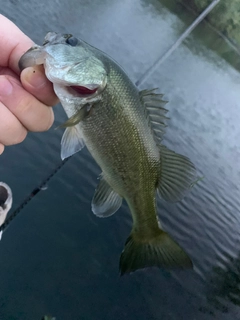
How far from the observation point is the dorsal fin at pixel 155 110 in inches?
78.5

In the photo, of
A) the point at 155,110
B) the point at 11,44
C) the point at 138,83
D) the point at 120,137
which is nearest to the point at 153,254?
the point at 120,137

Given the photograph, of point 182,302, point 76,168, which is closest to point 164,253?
point 182,302

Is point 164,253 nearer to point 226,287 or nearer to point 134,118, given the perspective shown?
point 134,118

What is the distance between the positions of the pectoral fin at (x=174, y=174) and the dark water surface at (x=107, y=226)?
3.99 m

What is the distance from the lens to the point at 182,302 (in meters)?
6.51

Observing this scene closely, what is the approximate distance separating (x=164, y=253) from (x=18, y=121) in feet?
4.03

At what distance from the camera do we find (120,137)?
1977 mm

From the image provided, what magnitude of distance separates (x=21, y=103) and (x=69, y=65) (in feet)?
1.02

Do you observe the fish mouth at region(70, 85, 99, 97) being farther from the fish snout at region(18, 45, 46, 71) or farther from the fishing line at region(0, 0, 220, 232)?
the fishing line at region(0, 0, 220, 232)

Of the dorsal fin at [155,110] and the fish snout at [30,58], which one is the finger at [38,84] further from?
the dorsal fin at [155,110]

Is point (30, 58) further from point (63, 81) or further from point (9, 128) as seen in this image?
point (9, 128)

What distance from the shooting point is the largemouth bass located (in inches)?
69.2

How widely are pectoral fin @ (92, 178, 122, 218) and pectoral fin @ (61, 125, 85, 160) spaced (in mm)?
296

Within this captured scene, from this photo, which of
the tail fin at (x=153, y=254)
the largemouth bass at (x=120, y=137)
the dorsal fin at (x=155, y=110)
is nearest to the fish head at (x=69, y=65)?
the largemouth bass at (x=120, y=137)
